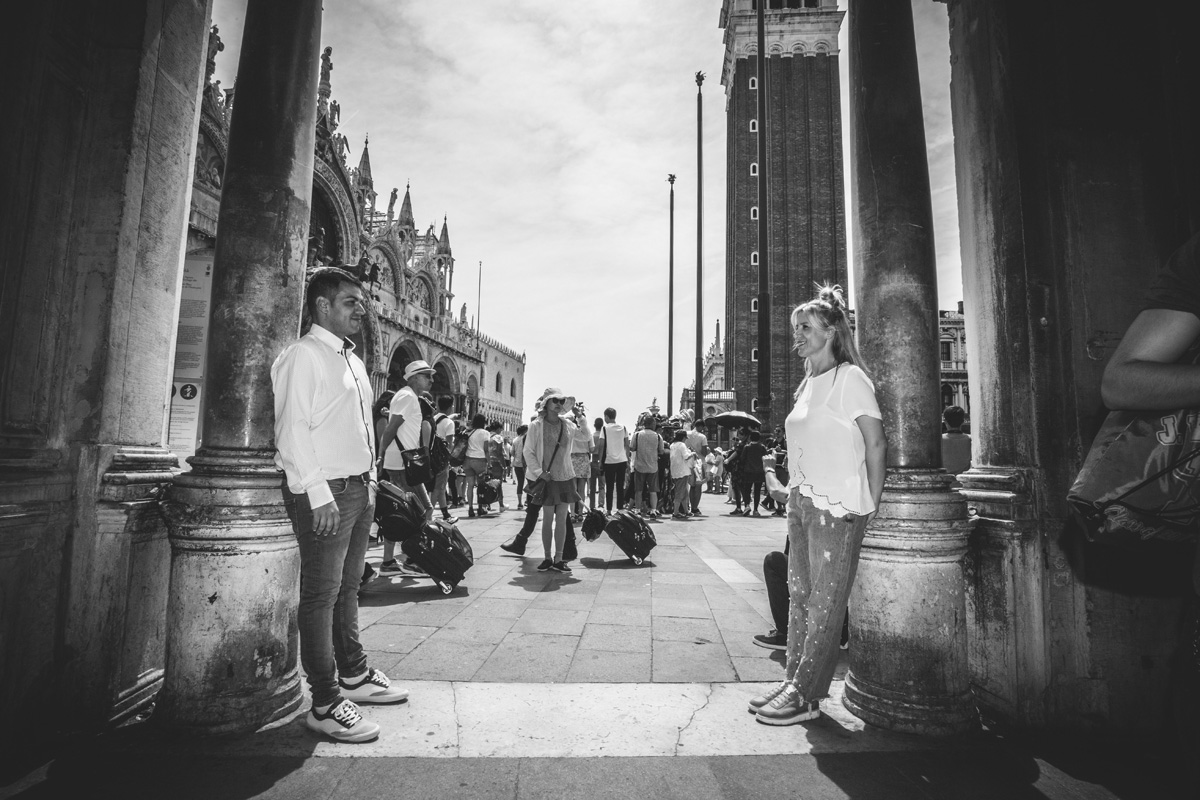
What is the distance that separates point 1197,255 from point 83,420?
393 centimetres

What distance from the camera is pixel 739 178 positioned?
127 feet

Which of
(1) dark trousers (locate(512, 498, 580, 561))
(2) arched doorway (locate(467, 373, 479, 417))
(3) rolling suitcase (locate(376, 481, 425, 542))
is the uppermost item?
(2) arched doorway (locate(467, 373, 479, 417))

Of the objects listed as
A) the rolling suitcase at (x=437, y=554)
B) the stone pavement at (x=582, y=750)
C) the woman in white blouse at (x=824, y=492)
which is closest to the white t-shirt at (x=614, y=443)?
the rolling suitcase at (x=437, y=554)

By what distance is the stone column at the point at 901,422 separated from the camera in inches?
103

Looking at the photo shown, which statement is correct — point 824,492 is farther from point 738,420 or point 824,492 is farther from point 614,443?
point 738,420

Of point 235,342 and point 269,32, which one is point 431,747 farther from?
point 269,32

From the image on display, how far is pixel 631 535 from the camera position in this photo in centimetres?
627

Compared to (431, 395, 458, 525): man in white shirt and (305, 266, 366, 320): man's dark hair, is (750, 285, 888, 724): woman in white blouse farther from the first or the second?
(431, 395, 458, 525): man in white shirt

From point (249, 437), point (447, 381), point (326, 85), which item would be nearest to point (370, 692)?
point (249, 437)

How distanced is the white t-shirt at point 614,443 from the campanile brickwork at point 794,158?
28571 millimetres

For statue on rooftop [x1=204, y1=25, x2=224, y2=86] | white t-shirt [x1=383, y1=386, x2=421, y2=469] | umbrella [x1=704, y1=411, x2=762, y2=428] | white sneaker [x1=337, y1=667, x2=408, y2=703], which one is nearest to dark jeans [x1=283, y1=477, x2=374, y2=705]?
white sneaker [x1=337, y1=667, x2=408, y2=703]

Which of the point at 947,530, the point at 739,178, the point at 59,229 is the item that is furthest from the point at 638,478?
the point at 739,178

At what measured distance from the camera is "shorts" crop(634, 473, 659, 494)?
11062mm

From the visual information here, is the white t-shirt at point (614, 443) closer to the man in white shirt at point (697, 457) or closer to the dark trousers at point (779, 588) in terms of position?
the man in white shirt at point (697, 457)
